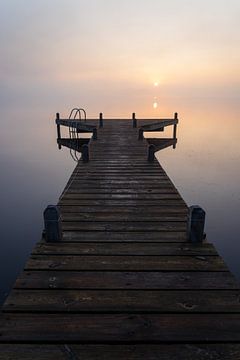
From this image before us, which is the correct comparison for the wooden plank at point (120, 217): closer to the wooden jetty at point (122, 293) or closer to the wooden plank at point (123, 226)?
the wooden jetty at point (122, 293)

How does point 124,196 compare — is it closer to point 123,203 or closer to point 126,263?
point 123,203

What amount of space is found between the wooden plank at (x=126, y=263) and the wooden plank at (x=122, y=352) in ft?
3.77

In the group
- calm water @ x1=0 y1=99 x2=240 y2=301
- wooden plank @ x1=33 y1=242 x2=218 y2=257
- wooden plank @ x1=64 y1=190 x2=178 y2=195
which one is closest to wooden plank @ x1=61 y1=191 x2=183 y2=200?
wooden plank @ x1=64 y1=190 x2=178 y2=195

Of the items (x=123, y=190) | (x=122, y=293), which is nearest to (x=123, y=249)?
(x=122, y=293)

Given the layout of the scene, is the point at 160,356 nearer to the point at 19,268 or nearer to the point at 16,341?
the point at 16,341

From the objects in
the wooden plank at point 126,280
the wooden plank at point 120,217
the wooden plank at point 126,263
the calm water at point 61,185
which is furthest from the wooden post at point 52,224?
the calm water at point 61,185

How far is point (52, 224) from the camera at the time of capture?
4047 millimetres

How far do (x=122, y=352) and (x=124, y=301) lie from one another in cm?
61

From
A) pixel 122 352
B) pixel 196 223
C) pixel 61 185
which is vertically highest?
pixel 196 223

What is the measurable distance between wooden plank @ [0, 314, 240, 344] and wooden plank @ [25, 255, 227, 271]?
32.0 inches

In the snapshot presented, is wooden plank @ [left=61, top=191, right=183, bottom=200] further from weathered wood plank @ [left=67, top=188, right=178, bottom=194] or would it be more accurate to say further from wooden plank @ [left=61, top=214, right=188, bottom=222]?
wooden plank @ [left=61, top=214, right=188, bottom=222]

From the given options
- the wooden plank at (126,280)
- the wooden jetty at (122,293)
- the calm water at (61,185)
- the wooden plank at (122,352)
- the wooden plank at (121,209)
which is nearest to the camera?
the wooden plank at (122,352)

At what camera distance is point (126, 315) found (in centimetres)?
276

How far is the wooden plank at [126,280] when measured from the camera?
319cm
